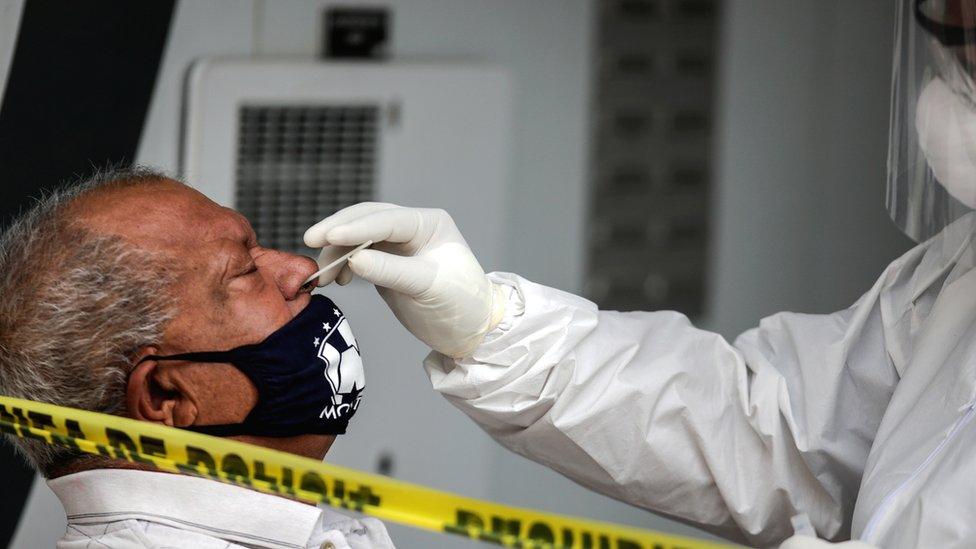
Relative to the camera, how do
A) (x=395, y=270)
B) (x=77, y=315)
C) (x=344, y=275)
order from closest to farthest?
(x=77, y=315), (x=395, y=270), (x=344, y=275)

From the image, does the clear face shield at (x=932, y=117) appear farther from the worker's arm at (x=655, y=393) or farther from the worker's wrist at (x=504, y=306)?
the worker's wrist at (x=504, y=306)

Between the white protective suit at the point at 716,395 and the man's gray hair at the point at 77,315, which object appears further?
the white protective suit at the point at 716,395

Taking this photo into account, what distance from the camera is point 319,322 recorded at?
1669mm

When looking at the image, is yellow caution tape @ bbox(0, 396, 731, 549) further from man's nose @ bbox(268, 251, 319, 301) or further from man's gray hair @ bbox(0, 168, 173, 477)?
man's nose @ bbox(268, 251, 319, 301)

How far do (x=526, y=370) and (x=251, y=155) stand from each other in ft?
3.68

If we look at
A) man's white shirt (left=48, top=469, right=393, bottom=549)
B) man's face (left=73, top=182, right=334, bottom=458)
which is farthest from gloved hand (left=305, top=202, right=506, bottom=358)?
man's white shirt (left=48, top=469, right=393, bottom=549)

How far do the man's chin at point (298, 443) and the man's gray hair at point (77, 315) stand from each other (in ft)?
Result: 0.61

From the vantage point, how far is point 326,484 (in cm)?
144

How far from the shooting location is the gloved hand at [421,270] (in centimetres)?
168

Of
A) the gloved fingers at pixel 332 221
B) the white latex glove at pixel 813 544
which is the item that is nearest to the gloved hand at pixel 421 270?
the gloved fingers at pixel 332 221

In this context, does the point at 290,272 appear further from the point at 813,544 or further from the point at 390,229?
the point at 813,544

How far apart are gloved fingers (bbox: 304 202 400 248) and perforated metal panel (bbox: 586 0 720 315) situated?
4.27 feet

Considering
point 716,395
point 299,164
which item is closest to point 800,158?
point 299,164

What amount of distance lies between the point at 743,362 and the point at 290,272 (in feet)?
2.37
